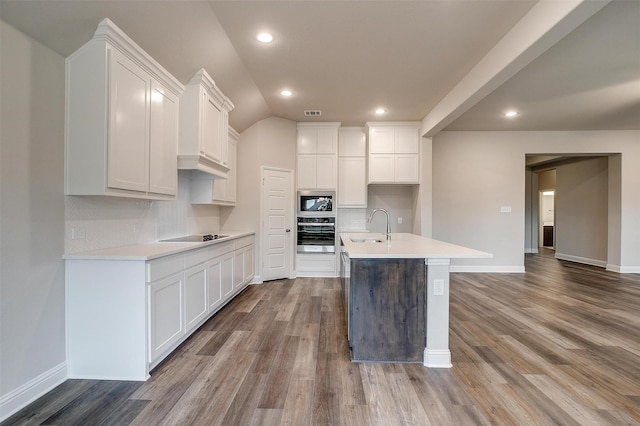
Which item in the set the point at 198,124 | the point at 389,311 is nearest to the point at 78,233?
the point at 198,124

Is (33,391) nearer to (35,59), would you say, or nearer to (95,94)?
(95,94)

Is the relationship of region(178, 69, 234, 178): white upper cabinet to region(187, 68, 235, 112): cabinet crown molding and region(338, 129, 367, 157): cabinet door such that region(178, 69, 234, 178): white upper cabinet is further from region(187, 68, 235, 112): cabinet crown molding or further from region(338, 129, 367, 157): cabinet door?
region(338, 129, 367, 157): cabinet door

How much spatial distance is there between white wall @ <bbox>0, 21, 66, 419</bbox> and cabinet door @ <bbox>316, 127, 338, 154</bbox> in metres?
3.82

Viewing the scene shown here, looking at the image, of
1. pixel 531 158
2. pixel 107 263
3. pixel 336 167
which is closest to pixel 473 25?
pixel 336 167

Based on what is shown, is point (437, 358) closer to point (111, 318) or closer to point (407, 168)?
point (111, 318)

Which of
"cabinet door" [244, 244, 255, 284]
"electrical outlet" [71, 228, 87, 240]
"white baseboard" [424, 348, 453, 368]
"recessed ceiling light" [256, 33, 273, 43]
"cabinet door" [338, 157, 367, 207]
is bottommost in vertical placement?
"white baseboard" [424, 348, 453, 368]

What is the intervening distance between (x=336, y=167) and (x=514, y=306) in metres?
3.47

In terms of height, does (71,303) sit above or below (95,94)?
below

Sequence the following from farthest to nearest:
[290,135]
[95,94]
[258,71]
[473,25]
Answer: [290,135] < [258,71] < [473,25] < [95,94]

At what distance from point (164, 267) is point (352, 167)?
156 inches

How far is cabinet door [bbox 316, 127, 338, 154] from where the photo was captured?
5.31m

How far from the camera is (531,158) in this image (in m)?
7.54

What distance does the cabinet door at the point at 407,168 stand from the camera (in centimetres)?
514

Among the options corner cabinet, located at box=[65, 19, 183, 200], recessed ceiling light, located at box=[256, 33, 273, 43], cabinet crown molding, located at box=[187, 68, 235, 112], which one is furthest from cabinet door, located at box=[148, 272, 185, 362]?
recessed ceiling light, located at box=[256, 33, 273, 43]
